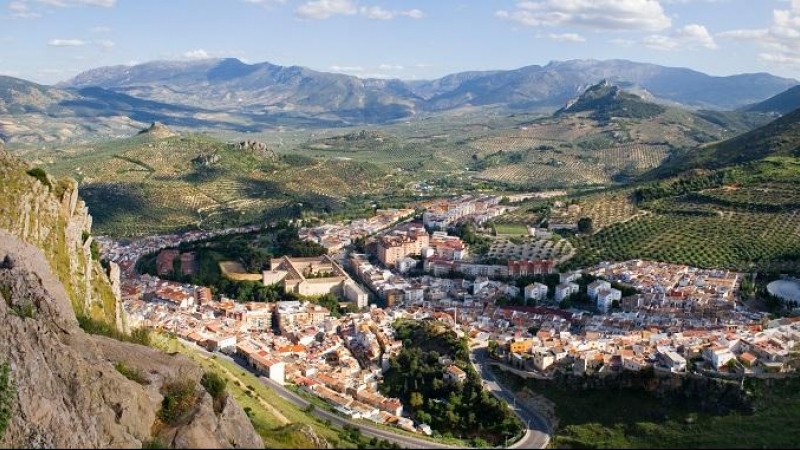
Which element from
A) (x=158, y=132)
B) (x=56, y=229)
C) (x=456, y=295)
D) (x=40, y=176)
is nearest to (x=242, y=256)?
(x=456, y=295)

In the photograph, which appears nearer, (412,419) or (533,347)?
(412,419)

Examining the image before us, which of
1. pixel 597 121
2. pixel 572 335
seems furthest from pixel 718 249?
pixel 597 121

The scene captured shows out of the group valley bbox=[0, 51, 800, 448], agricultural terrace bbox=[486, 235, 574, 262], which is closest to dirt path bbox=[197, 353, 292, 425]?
valley bbox=[0, 51, 800, 448]

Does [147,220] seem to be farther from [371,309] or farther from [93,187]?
[371,309]

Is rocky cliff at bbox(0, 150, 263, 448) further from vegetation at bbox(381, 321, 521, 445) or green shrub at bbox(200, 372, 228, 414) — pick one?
vegetation at bbox(381, 321, 521, 445)

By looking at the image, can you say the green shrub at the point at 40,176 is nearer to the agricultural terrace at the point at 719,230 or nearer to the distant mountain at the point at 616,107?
the agricultural terrace at the point at 719,230

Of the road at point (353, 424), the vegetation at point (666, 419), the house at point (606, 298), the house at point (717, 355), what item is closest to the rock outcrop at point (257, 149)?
the house at point (606, 298)
